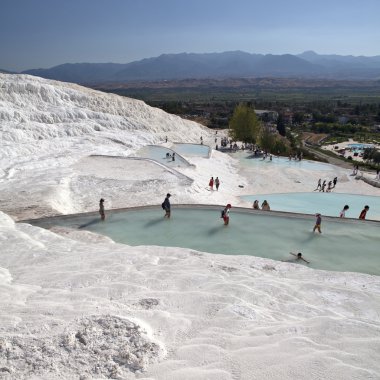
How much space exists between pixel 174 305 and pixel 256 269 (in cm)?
281

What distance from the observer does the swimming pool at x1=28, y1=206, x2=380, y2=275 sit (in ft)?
31.7

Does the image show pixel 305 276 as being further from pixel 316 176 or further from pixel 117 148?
pixel 117 148

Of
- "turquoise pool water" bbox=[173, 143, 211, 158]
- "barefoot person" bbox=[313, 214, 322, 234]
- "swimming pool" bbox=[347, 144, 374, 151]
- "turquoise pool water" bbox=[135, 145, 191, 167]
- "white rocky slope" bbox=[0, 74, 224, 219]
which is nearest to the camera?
"barefoot person" bbox=[313, 214, 322, 234]

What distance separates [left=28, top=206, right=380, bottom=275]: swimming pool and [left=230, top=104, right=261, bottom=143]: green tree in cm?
3119

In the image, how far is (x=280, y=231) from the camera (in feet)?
36.9

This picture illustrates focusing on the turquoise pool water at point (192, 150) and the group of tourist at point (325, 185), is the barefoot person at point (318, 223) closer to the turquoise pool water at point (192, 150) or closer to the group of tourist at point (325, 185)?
the group of tourist at point (325, 185)

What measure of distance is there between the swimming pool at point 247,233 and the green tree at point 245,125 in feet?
102

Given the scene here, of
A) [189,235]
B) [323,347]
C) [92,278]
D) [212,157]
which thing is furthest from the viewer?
[212,157]

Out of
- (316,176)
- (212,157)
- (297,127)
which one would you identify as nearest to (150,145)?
(212,157)

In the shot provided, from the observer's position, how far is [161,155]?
3067 centimetres

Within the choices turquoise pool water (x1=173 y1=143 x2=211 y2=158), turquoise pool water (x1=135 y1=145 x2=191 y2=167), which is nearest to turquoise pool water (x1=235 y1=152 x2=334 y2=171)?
turquoise pool water (x1=173 y1=143 x2=211 y2=158)

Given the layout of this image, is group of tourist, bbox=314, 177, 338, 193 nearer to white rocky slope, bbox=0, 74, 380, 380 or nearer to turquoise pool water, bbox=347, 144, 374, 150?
white rocky slope, bbox=0, 74, 380, 380

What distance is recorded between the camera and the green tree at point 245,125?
141ft

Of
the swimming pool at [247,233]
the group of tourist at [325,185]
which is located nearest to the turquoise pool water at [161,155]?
the group of tourist at [325,185]
